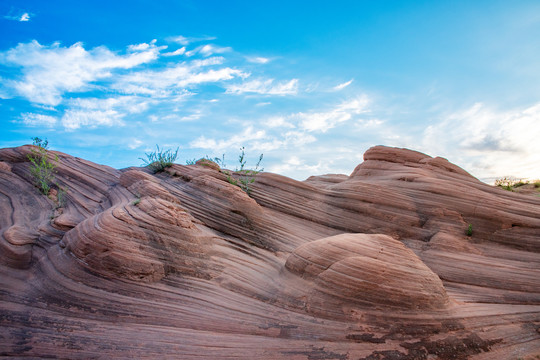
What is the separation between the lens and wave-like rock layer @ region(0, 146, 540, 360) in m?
4.88

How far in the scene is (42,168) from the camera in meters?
9.79

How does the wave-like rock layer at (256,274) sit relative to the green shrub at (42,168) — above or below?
below

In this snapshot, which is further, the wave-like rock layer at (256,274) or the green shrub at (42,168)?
the green shrub at (42,168)

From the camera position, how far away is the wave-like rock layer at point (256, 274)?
4879 millimetres

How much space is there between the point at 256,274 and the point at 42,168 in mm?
7525

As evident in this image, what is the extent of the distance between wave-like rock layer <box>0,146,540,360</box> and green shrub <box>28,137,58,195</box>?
307 millimetres

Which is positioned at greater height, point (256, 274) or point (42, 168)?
point (42, 168)

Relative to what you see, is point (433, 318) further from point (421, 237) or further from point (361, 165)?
point (361, 165)

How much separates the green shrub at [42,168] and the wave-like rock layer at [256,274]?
31 cm

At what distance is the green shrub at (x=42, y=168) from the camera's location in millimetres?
9602

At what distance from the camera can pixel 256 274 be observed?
6.57 meters

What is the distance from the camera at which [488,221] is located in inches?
365

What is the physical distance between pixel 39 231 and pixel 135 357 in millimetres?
4549

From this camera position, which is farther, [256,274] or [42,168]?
[42,168]
